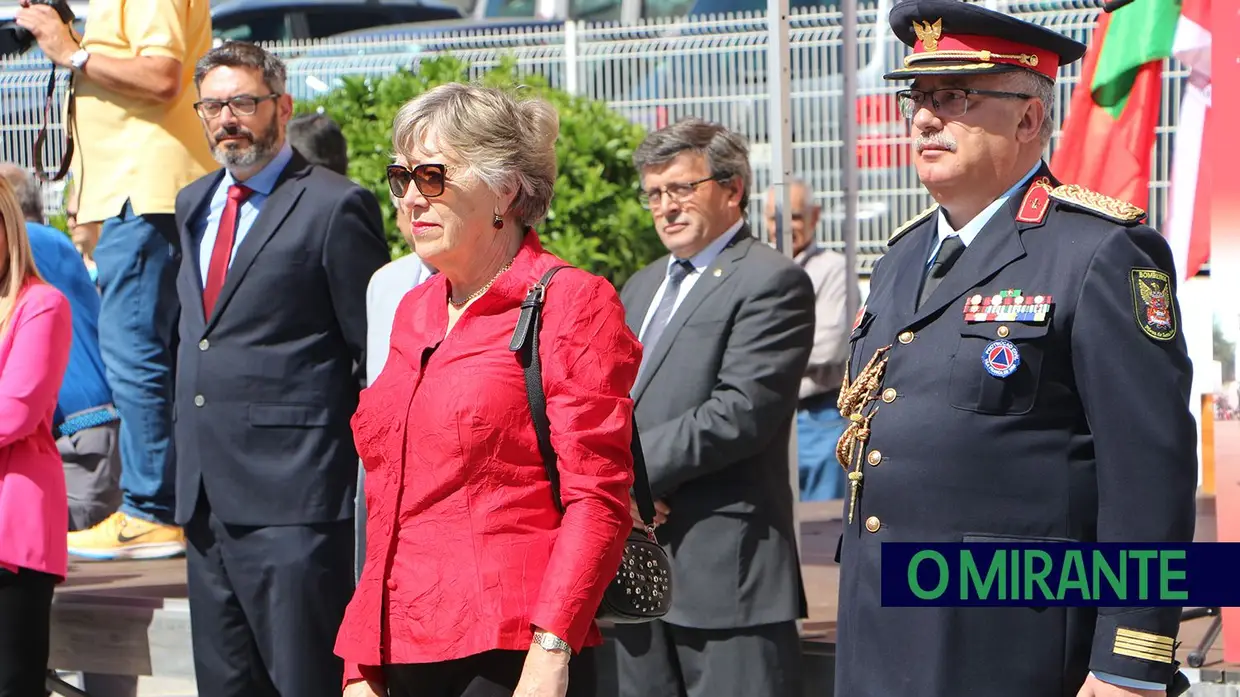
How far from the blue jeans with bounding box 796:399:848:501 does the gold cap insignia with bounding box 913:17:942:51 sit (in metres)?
4.98

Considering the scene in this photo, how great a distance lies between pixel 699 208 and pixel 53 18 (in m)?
2.93

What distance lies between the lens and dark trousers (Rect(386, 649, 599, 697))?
3.28 metres

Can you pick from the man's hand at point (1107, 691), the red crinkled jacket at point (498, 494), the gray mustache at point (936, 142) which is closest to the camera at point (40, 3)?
the red crinkled jacket at point (498, 494)

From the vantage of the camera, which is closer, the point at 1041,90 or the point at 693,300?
the point at 1041,90

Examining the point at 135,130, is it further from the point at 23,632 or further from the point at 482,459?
the point at 482,459

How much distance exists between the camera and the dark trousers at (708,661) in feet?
16.0

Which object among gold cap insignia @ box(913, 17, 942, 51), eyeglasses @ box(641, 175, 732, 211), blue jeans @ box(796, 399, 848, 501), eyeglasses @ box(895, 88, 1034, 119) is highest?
gold cap insignia @ box(913, 17, 942, 51)

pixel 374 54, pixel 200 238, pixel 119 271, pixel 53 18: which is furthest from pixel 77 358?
pixel 374 54

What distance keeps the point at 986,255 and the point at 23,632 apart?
3.52 meters

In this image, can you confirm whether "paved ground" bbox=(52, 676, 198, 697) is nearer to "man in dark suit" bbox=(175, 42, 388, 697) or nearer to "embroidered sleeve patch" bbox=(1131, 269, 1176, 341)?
"man in dark suit" bbox=(175, 42, 388, 697)

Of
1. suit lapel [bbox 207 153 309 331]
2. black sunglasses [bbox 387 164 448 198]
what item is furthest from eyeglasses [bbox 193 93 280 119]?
black sunglasses [bbox 387 164 448 198]

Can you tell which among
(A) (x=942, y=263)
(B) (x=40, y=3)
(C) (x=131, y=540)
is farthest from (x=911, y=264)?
(C) (x=131, y=540)

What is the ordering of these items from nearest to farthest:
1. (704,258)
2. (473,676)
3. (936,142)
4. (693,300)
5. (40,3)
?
1. (473,676)
2. (936,142)
3. (693,300)
4. (704,258)
5. (40,3)

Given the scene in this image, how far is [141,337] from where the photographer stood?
22.3ft
